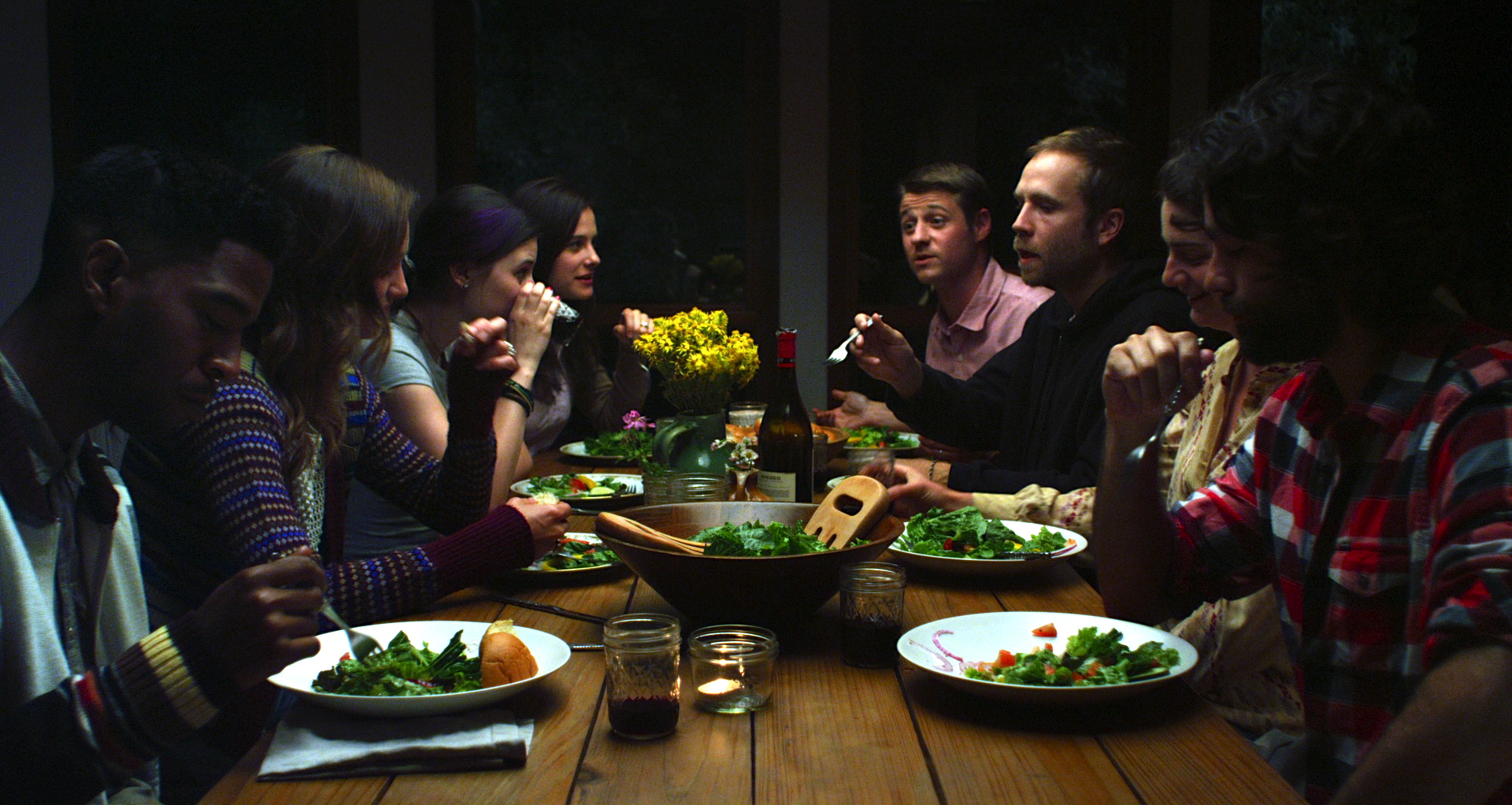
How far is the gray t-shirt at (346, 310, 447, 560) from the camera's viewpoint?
238cm

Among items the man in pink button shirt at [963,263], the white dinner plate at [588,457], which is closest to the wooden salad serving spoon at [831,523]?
the white dinner plate at [588,457]

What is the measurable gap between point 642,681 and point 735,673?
117 millimetres

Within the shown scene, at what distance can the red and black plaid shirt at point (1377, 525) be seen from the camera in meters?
1.09

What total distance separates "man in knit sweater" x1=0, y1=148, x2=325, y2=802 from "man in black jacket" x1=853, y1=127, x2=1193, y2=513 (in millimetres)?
1505

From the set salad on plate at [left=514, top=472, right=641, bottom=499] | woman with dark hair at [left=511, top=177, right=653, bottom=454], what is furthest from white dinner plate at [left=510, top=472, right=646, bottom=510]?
woman with dark hair at [left=511, top=177, right=653, bottom=454]

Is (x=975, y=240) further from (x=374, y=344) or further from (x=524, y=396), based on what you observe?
(x=374, y=344)

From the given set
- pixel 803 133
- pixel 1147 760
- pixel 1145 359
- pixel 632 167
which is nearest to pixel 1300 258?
pixel 1145 359

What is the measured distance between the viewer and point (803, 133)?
4762mm

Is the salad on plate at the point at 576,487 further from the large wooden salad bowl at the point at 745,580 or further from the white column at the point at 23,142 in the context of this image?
the white column at the point at 23,142

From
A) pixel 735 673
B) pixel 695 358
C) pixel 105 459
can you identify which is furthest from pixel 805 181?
pixel 735 673

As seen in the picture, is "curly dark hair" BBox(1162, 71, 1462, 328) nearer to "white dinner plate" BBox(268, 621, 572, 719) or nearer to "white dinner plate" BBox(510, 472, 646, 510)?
"white dinner plate" BBox(268, 621, 572, 719)

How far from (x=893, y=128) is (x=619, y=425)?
6.26 feet

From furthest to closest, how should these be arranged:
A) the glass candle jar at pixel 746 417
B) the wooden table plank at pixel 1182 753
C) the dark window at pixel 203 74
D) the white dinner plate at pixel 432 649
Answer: the dark window at pixel 203 74 → the glass candle jar at pixel 746 417 → the white dinner plate at pixel 432 649 → the wooden table plank at pixel 1182 753

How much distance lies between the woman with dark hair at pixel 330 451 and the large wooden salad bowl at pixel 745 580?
0.32 metres
